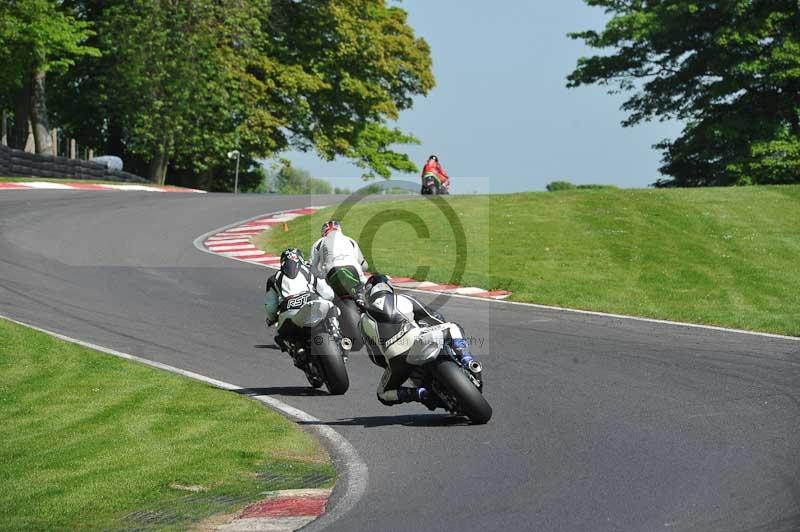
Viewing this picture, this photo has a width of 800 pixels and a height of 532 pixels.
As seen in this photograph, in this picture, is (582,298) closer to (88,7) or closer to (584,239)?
(584,239)

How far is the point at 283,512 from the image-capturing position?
7203 mm

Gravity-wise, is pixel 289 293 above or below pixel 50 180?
below

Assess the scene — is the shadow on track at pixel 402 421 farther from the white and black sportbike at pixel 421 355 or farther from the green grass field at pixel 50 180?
the green grass field at pixel 50 180

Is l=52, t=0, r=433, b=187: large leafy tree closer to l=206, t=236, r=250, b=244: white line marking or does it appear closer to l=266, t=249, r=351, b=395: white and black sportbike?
l=206, t=236, r=250, b=244: white line marking

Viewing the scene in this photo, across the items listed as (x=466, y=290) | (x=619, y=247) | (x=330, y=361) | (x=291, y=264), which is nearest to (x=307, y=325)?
(x=330, y=361)

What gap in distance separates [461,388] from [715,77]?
40728mm

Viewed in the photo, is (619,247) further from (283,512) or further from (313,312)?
(283,512)

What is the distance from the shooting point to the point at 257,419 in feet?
34.1

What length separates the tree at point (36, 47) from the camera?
42.2m

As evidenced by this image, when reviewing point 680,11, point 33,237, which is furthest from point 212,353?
point 680,11

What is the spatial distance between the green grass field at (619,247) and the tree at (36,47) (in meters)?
18.4

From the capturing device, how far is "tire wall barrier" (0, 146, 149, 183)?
34.9m

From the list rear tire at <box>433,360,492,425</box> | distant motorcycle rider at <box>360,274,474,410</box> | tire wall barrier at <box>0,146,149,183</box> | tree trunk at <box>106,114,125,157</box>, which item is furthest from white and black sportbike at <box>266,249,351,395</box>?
tree trunk at <box>106,114,125,157</box>

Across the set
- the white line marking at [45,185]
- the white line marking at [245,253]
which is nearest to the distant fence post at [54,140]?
the white line marking at [45,185]
